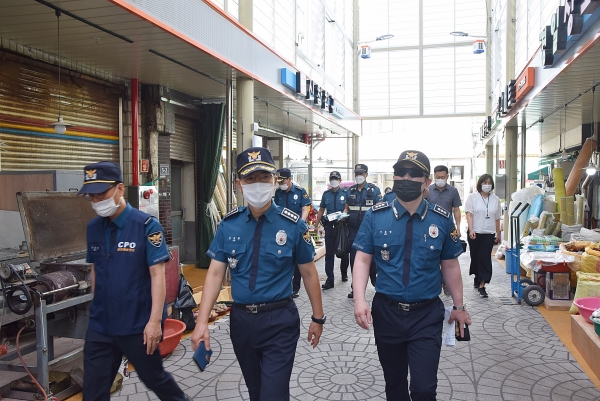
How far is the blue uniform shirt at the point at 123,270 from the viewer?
2.82 metres

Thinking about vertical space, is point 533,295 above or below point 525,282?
below

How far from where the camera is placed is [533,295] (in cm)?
667

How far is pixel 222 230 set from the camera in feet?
9.32

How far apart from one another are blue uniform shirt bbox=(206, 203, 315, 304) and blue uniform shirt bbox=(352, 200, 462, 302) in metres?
0.47

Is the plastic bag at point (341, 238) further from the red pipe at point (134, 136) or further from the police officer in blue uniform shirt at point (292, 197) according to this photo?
→ the red pipe at point (134, 136)

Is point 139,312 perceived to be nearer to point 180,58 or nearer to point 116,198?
point 116,198

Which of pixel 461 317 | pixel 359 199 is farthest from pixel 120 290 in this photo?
pixel 359 199

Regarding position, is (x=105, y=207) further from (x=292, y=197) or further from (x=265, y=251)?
(x=292, y=197)

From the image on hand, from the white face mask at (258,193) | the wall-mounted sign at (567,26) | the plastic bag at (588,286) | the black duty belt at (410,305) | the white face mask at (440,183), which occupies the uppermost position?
the wall-mounted sign at (567,26)

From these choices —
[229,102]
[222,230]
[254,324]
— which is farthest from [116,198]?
[229,102]

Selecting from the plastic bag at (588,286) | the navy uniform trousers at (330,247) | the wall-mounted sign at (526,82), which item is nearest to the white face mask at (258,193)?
the plastic bag at (588,286)

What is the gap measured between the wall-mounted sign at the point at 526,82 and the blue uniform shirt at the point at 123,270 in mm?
7989

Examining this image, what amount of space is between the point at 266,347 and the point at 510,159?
12.3m

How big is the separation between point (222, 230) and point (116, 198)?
0.70m
